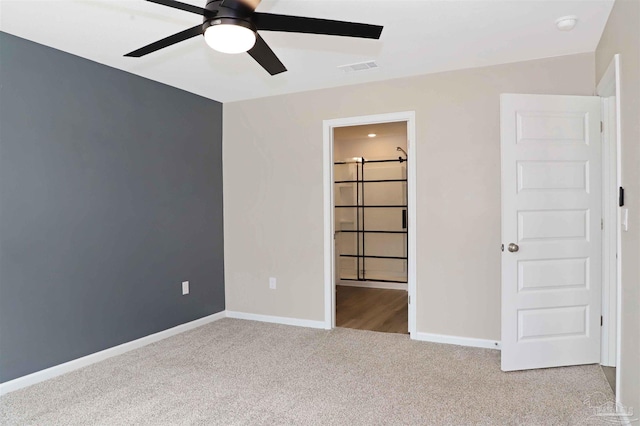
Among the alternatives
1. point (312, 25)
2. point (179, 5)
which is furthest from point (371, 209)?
point (179, 5)

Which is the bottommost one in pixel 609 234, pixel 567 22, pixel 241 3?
pixel 609 234

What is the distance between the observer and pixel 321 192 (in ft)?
13.8

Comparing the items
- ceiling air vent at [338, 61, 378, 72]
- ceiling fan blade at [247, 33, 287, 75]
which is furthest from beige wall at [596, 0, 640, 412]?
ceiling fan blade at [247, 33, 287, 75]

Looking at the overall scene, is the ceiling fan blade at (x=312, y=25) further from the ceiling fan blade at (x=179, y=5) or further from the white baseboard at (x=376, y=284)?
the white baseboard at (x=376, y=284)

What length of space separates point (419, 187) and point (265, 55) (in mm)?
2061

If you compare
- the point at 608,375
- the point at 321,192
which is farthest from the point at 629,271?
the point at 321,192

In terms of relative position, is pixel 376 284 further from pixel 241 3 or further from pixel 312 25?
pixel 241 3

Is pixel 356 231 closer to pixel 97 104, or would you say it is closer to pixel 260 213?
pixel 260 213

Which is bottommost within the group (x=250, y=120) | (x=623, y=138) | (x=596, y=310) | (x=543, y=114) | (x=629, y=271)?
(x=596, y=310)

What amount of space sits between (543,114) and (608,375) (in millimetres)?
1874

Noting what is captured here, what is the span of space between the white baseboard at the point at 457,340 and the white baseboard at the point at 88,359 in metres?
2.23

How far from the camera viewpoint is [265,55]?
2189 mm

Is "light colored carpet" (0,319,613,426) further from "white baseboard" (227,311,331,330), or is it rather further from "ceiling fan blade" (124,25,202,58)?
"ceiling fan blade" (124,25,202,58)

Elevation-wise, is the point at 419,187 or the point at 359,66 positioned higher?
the point at 359,66
